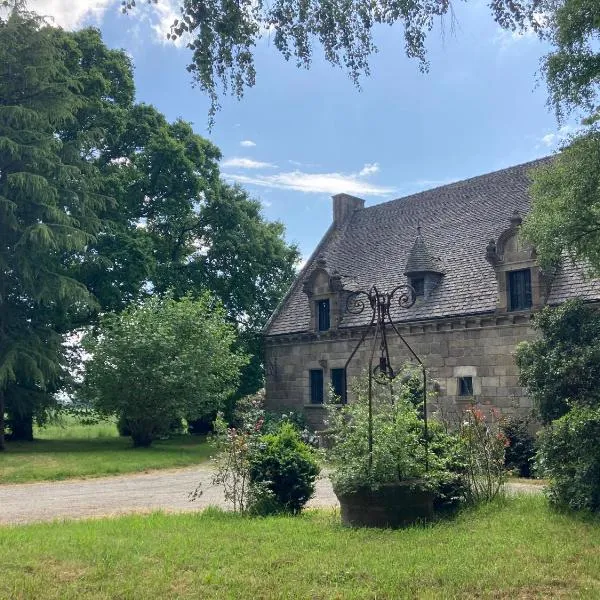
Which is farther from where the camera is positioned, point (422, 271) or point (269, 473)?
point (422, 271)

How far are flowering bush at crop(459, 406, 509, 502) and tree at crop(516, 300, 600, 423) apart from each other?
461cm

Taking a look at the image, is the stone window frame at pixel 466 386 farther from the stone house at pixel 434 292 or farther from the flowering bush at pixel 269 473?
the flowering bush at pixel 269 473

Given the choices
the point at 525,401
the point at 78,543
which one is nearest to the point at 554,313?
the point at 525,401

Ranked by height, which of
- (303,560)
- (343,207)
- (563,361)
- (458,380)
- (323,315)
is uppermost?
(343,207)

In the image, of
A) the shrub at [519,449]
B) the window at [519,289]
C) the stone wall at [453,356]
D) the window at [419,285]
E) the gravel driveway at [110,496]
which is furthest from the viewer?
the window at [419,285]

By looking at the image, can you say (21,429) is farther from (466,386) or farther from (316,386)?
(466,386)

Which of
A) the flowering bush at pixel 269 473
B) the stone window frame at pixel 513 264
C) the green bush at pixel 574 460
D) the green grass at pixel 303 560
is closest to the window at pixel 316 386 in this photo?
the stone window frame at pixel 513 264

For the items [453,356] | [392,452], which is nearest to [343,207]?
[453,356]

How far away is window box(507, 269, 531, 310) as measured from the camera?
68.1ft

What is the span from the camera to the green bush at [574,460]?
1030cm

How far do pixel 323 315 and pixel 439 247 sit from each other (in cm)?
529

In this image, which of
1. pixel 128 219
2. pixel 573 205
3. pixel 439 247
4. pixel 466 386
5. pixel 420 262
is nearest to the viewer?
pixel 573 205

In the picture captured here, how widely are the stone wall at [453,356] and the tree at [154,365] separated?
12.1 feet

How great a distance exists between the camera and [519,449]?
1845cm
